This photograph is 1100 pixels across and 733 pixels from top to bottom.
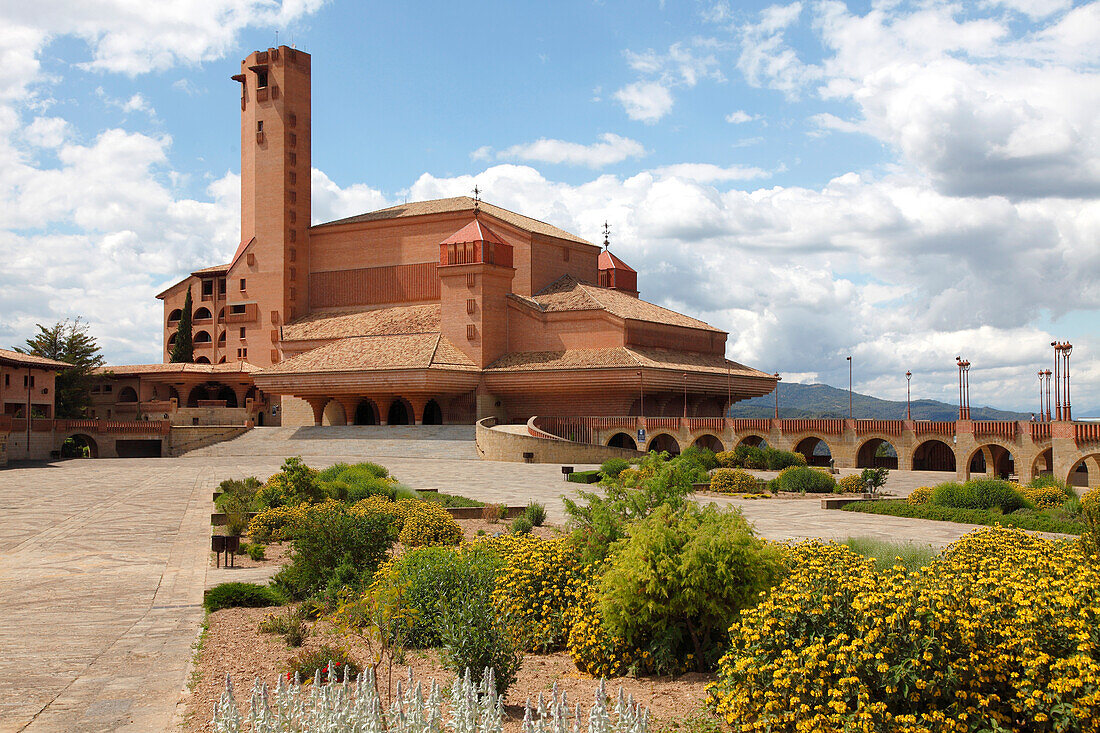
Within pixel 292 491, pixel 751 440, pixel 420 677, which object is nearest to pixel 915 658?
pixel 420 677

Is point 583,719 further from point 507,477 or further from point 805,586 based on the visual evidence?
point 507,477

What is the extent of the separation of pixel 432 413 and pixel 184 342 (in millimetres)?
22031

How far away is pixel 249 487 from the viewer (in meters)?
22.3

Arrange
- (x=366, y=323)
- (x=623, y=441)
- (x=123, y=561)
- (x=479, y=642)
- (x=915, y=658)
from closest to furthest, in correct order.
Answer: (x=915, y=658) < (x=479, y=642) < (x=123, y=561) < (x=623, y=441) < (x=366, y=323)

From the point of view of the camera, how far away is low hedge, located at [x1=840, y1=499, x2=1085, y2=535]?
684 inches

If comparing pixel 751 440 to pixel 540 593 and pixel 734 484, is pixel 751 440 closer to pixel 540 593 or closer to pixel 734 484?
pixel 734 484

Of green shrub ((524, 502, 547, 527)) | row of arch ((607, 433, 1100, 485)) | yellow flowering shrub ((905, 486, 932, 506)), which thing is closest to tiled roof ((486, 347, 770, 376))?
row of arch ((607, 433, 1100, 485))

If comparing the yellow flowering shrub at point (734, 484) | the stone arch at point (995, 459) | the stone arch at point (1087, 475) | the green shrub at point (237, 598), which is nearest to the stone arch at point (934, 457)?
the stone arch at point (995, 459)

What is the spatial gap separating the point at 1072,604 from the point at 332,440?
4209cm

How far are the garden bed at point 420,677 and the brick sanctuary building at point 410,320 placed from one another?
36.2 meters

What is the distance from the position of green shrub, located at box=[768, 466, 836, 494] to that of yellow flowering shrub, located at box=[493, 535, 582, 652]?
19.3 meters

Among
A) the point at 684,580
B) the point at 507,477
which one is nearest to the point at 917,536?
the point at 684,580

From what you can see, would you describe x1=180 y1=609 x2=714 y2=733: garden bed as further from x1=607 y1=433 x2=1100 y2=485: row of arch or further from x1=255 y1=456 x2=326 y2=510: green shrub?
x1=607 y1=433 x2=1100 y2=485: row of arch

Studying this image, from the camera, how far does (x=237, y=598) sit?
10477mm
